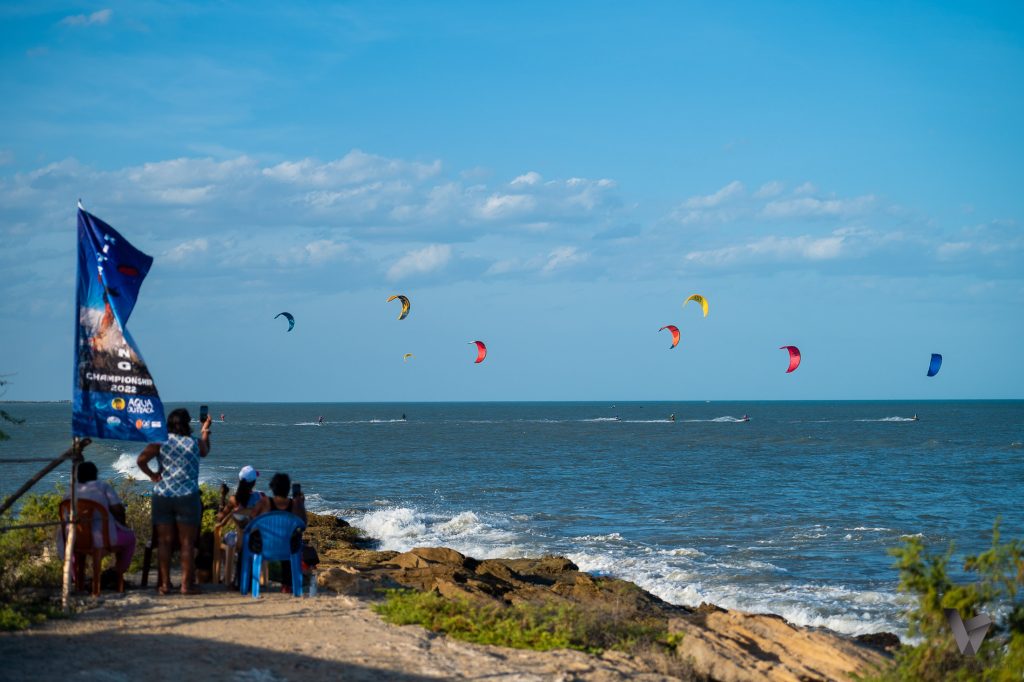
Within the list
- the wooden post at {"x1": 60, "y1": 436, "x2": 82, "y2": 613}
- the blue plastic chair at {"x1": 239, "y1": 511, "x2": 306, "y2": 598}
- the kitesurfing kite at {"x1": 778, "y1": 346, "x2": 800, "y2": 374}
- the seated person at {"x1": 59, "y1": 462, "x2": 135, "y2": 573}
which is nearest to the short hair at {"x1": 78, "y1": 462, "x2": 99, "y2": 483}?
the seated person at {"x1": 59, "y1": 462, "x2": 135, "y2": 573}

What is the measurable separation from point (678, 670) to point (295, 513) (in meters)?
3.85

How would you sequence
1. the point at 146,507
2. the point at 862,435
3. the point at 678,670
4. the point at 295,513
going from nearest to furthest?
the point at 678,670, the point at 295,513, the point at 146,507, the point at 862,435

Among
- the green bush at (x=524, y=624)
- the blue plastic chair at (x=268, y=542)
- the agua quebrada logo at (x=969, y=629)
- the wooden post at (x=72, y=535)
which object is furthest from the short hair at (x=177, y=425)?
the agua quebrada logo at (x=969, y=629)

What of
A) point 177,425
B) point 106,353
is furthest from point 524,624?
point 106,353

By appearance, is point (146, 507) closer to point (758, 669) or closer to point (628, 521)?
point (758, 669)

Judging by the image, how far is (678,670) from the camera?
8.86 metres

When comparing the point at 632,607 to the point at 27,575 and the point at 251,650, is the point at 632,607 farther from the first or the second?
the point at 27,575

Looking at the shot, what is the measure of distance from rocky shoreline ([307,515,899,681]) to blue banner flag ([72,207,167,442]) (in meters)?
2.97

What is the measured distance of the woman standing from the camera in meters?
9.52

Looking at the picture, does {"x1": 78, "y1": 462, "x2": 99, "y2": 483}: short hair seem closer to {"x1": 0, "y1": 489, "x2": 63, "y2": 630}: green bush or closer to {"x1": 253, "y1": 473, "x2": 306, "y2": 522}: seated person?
{"x1": 0, "y1": 489, "x2": 63, "y2": 630}: green bush

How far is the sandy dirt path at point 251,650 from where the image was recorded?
25.2 feet

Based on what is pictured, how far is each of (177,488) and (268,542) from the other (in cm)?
102

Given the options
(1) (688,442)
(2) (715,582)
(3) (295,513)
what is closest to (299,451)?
(1) (688,442)

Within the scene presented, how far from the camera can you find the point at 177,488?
31.3 ft
